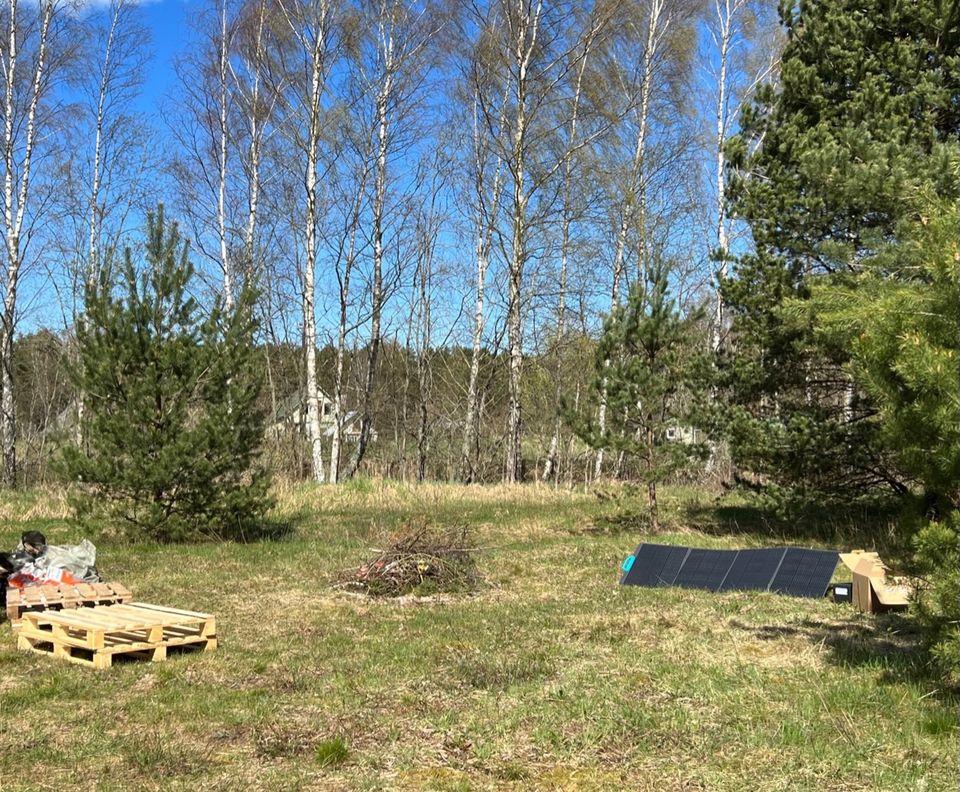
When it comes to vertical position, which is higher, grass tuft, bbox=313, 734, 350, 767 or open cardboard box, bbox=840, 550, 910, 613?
open cardboard box, bbox=840, 550, 910, 613

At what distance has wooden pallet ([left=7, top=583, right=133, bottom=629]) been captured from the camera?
7.97 m

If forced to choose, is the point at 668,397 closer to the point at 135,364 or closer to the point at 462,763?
the point at 135,364

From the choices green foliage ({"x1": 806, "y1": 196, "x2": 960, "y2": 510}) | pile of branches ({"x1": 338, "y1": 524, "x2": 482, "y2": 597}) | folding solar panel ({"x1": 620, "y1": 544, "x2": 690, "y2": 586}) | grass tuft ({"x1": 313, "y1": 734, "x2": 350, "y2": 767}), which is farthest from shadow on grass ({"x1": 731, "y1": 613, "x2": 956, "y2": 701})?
grass tuft ({"x1": 313, "y1": 734, "x2": 350, "y2": 767})

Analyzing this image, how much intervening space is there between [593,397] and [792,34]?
21.4 feet

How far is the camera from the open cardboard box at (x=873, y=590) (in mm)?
8180

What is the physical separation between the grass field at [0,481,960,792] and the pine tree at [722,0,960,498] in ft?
13.2

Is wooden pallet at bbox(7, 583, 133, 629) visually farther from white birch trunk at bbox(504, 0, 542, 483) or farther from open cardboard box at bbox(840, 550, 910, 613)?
white birch trunk at bbox(504, 0, 542, 483)

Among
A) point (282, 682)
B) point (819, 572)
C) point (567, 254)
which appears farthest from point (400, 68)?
point (282, 682)

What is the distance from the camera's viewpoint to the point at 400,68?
2256cm

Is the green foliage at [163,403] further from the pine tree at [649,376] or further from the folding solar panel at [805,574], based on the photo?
the folding solar panel at [805,574]

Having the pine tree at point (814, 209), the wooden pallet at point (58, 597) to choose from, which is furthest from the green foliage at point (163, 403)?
the pine tree at point (814, 209)

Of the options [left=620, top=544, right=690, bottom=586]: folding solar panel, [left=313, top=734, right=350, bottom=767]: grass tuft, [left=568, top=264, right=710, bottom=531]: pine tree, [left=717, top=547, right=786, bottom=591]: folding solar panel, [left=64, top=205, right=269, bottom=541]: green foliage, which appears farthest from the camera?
[left=568, top=264, right=710, bottom=531]: pine tree

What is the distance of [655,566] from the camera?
34.4ft

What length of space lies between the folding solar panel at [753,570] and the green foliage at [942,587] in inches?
184
